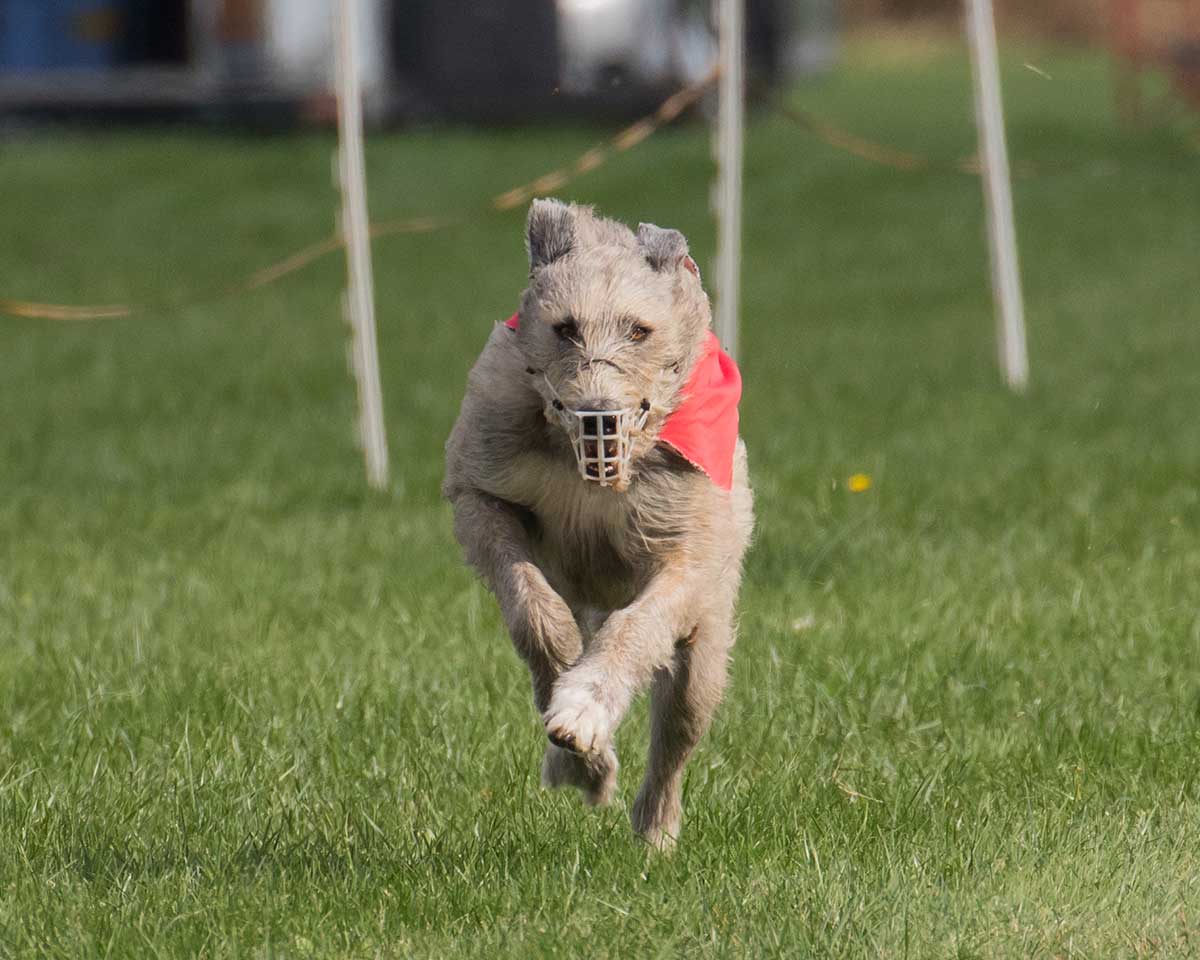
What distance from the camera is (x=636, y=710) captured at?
6.04 meters

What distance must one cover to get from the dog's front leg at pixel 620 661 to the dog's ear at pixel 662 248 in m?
0.68

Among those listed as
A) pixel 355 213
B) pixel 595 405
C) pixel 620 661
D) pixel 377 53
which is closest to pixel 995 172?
pixel 355 213

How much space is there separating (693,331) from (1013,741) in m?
1.95

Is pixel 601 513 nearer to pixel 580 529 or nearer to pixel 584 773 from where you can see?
pixel 580 529

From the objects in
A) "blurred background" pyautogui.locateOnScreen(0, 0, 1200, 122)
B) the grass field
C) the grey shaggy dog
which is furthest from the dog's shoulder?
"blurred background" pyautogui.locateOnScreen(0, 0, 1200, 122)

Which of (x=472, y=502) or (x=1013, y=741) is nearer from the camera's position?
(x=472, y=502)

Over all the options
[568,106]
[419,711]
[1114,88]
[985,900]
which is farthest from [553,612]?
[1114,88]

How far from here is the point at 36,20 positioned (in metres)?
29.5

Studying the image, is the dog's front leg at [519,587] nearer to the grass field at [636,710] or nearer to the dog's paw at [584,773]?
the dog's paw at [584,773]

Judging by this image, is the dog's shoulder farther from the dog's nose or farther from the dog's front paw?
the dog's front paw

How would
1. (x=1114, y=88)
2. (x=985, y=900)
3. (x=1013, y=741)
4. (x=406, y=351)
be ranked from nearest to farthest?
(x=985, y=900), (x=1013, y=741), (x=406, y=351), (x=1114, y=88)

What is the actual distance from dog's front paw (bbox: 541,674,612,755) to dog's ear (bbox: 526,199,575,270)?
915mm

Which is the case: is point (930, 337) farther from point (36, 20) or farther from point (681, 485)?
point (36, 20)

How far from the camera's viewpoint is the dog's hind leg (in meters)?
4.72
